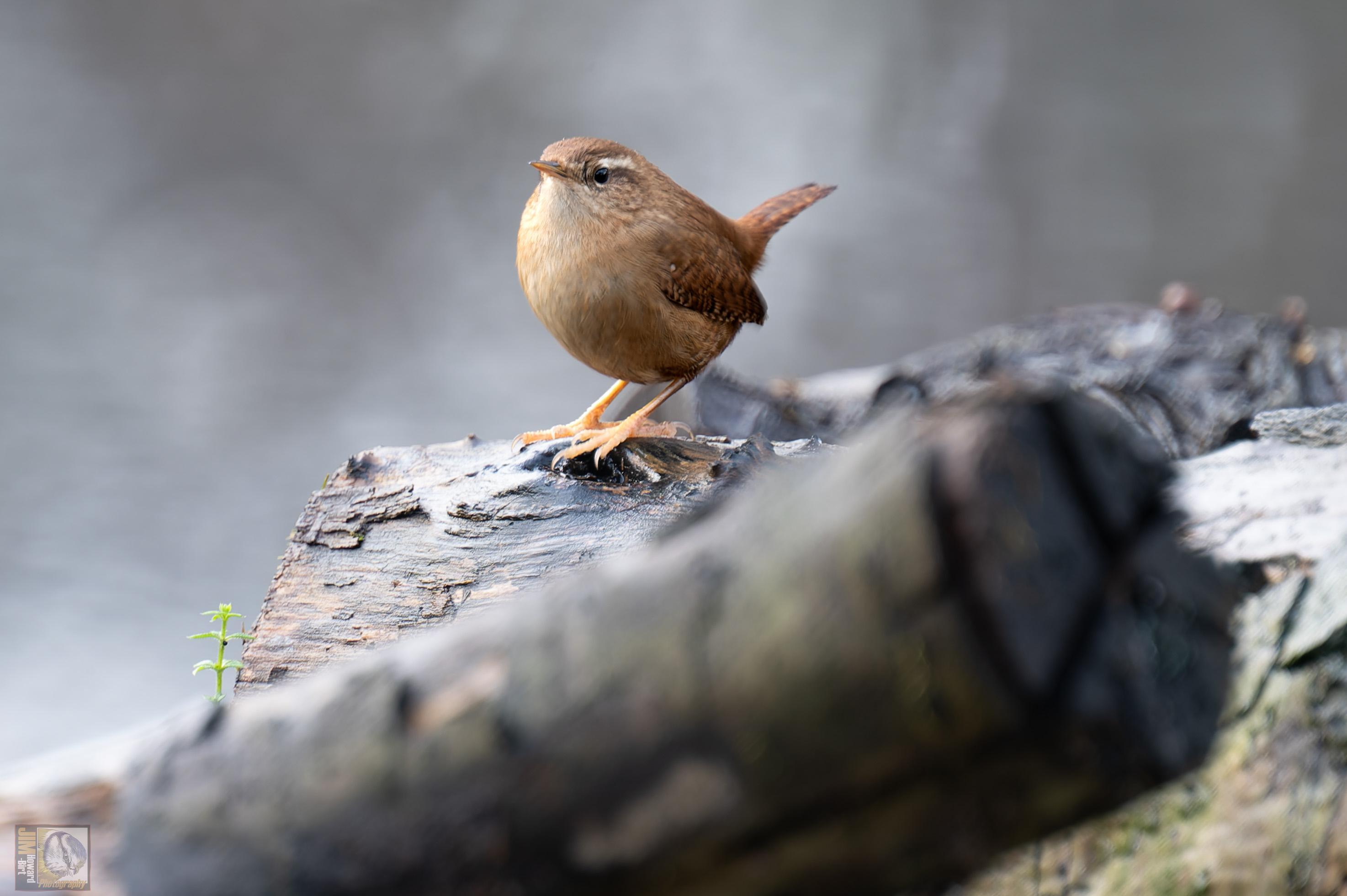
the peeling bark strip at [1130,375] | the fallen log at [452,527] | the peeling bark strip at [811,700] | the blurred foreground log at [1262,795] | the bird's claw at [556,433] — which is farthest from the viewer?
the peeling bark strip at [1130,375]

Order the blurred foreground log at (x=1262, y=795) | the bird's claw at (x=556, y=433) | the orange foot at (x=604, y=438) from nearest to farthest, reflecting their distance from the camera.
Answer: the blurred foreground log at (x=1262, y=795) < the orange foot at (x=604, y=438) < the bird's claw at (x=556, y=433)

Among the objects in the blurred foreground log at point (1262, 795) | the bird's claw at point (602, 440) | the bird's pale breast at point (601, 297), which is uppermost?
the bird's pale breast at point (601, 297)

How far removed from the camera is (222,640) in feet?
4.20

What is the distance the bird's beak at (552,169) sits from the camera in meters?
1.33

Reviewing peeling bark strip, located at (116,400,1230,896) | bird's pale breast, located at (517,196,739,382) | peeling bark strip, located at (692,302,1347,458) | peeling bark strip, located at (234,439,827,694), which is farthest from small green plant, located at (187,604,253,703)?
peeling bark strip, located at (692,302,1347,458)

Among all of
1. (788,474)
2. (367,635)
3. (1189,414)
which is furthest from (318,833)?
(1189,414)

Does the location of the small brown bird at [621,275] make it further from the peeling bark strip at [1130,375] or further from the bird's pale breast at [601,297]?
the peeling bark strip at [1130,375]

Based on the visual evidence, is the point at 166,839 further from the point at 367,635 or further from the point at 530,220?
the point at 530,220

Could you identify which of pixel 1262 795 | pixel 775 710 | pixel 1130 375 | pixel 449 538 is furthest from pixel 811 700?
pixel 1130 375

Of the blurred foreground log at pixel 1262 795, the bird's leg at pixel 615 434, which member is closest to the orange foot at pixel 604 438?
the bird's leg at pixel 615 434

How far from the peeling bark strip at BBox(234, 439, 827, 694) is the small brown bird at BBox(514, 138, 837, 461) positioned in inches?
3.0

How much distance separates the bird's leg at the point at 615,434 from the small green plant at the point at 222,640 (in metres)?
0.51

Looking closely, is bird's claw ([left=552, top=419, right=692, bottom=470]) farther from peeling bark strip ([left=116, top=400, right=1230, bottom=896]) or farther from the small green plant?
peeling bark strip ([left=116, top=400, right=1230, bottom=896])

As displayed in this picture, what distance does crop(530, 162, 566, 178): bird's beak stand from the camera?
1.33m
